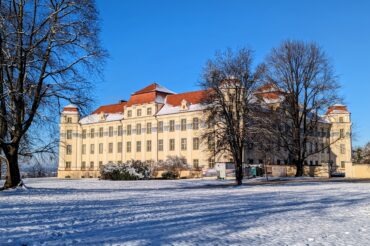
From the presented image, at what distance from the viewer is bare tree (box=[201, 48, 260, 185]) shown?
33031 millimetres

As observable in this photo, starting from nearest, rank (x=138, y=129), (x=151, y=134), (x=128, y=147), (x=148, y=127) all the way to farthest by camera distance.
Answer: (x=151, y=134), (x=148, y=127), (x=138, y=129), (x=128, y=147)

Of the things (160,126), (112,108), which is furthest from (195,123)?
(112,108)

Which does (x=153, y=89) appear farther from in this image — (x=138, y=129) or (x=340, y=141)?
(x=340, y=141)

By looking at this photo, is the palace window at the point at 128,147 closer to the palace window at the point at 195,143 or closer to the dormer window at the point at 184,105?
the dormer window at the point at 184,105

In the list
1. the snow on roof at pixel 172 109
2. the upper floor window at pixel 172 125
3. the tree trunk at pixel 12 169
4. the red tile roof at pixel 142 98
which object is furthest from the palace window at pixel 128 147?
the tree trunk at pixel 12 169

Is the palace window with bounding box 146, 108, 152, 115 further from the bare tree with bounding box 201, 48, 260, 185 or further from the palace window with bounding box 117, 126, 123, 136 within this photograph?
the bare tree with bounding box 201, 48, 260, 185

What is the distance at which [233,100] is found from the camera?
3434 cm

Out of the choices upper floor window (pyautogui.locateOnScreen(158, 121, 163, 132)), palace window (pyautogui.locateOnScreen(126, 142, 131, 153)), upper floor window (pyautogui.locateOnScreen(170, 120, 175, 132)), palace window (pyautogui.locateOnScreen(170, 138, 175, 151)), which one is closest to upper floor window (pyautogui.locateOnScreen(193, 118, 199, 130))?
upper floor window (pyautogui.locateOnScreen(170, 120, 175, 132))

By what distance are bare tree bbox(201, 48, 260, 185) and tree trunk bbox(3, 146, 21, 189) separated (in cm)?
1480

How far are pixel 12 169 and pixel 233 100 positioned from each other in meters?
17.5

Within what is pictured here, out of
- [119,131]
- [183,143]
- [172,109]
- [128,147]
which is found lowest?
[128,147]

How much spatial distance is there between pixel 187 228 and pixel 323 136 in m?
70.9

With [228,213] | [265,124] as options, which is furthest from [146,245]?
[265,124]

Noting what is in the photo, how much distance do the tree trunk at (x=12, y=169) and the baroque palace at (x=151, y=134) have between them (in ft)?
128
